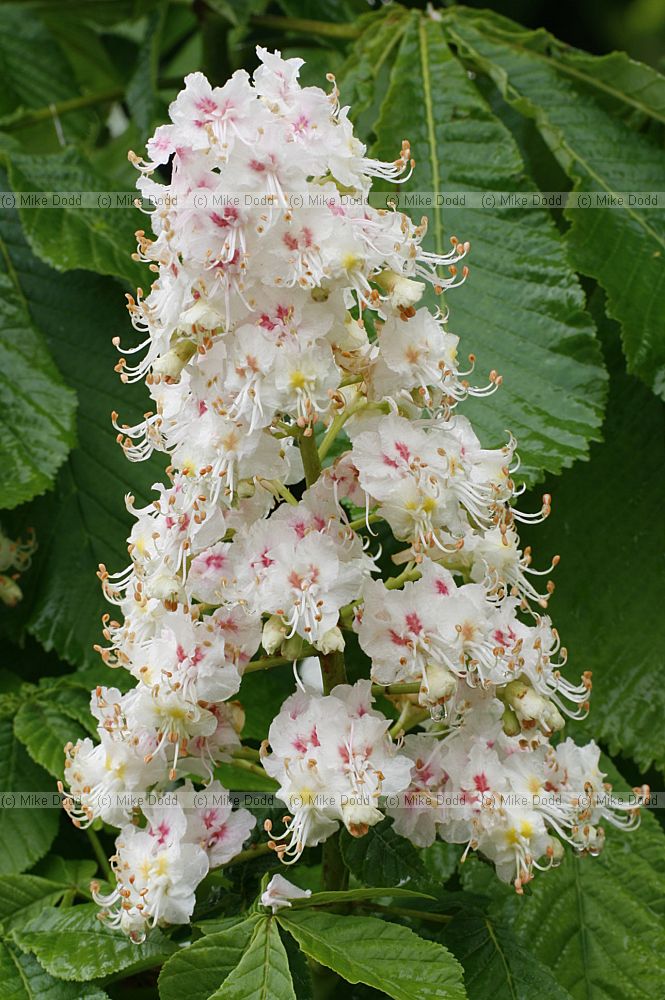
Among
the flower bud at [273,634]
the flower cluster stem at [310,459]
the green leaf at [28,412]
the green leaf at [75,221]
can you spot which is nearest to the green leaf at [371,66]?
the green leaf at [75,221]

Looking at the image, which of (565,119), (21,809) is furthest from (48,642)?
(565,119)

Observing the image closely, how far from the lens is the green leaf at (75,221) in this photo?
1325 millimetres

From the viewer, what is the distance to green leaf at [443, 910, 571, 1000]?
88 cm

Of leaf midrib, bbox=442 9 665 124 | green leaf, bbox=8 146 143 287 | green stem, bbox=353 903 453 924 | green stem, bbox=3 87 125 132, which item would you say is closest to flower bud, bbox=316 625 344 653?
green stem, bbox=353 903 453 924

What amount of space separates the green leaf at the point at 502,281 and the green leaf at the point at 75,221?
312mm

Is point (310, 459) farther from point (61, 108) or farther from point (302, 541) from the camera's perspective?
point (61, 108)

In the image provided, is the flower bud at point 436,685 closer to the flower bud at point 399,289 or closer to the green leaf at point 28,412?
the flower bud at point 399,289

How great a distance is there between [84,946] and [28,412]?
22.5 inches

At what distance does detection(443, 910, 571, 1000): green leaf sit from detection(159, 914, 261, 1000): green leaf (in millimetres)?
177

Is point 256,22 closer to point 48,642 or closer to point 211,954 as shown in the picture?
point 48,642

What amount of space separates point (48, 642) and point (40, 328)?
0.35 meters

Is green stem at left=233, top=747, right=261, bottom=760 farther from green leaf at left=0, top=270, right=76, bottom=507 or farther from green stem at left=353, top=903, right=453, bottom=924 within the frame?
green leaf at left=0, top=270, right=76, bottom=507

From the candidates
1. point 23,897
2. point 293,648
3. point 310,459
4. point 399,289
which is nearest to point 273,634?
point 293,648

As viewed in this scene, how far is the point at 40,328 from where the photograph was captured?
144cm
